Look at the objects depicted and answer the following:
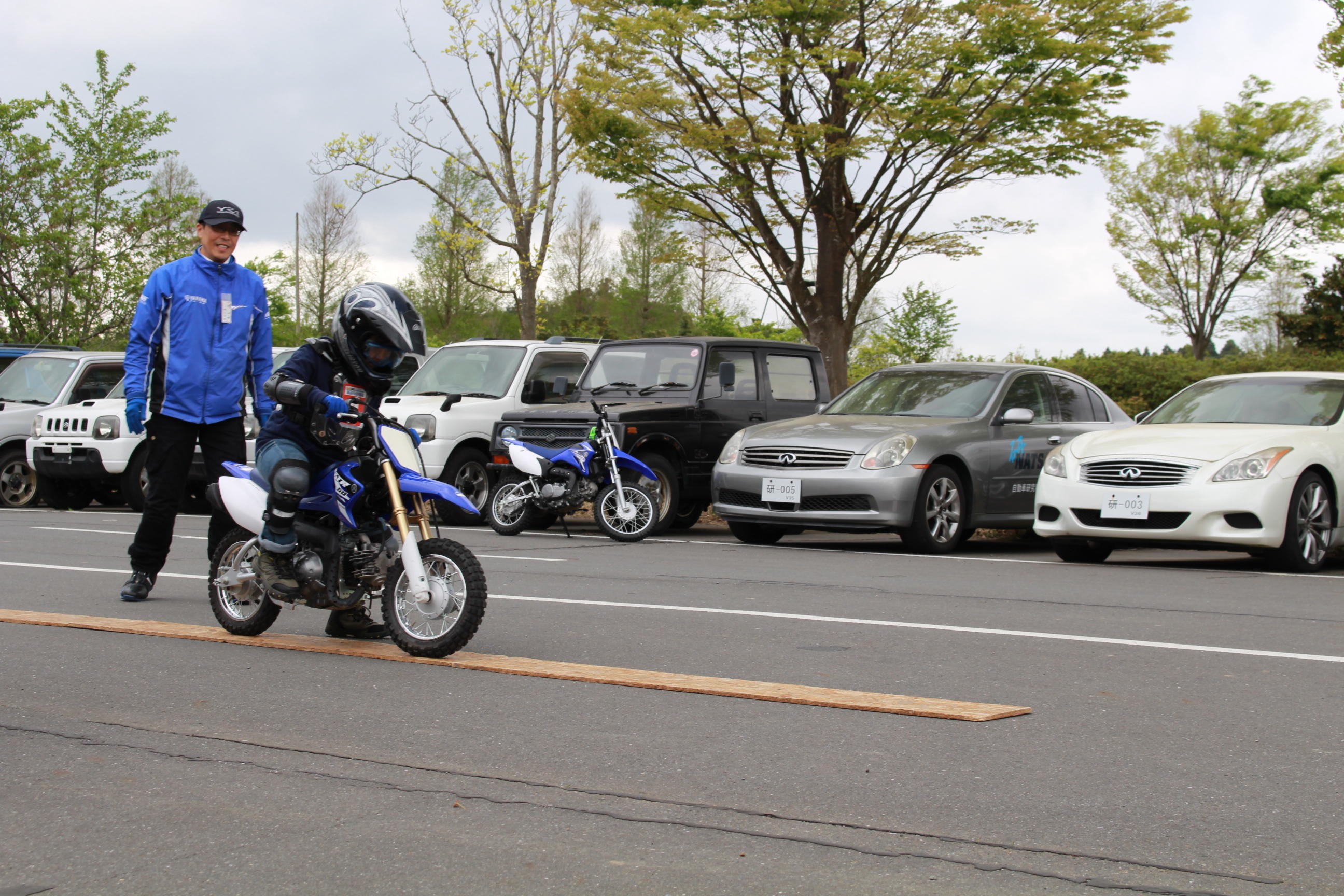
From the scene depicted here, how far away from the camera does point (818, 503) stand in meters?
11.5

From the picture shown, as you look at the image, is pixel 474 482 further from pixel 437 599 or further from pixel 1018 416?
pixel 437 599

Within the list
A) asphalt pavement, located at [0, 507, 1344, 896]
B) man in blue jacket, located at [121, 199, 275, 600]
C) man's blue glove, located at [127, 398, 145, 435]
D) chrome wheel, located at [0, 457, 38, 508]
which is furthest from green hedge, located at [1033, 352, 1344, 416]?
man's blue glove, located at [127, 398, 145, 435]

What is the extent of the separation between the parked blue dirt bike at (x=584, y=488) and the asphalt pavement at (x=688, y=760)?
4.99 m

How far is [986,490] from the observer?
1215cm

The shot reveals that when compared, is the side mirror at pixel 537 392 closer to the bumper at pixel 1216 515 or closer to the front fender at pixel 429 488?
the bumper at pixel 1216 515

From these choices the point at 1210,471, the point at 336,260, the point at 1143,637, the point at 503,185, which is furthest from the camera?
the point at 336,260

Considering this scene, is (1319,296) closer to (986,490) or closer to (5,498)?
(986,490)

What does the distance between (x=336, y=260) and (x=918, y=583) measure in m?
50.6

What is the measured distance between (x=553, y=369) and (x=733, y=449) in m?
3.91

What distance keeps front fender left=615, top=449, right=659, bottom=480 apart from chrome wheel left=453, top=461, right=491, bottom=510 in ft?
6.69

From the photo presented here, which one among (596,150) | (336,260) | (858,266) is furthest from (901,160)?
(336,260)

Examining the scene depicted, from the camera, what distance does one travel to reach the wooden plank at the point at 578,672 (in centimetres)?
506

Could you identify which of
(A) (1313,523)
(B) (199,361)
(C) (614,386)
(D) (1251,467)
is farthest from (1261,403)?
(B) (199,361)

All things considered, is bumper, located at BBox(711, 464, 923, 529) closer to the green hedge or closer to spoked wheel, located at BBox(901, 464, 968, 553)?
spoked wheel, located at BBox(901, 464, 968, 553)
